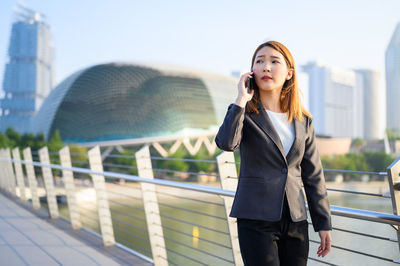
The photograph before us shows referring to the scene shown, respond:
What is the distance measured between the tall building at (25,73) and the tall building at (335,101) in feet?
272

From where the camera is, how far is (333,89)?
131 meters

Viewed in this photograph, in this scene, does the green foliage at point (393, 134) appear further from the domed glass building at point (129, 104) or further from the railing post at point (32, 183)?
the railing post at point (32, 183)

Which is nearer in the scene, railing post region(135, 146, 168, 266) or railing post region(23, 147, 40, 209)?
railing post region(135, 146, 168, 266)

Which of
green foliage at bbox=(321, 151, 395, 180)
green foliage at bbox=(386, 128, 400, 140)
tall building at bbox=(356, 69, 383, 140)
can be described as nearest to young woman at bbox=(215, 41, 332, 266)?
green foliage at bbox=(321, 151, 395, 180)

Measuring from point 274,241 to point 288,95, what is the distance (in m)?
0.63

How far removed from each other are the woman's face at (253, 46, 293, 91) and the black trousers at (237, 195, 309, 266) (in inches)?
19.5

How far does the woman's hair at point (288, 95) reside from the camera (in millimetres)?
1792

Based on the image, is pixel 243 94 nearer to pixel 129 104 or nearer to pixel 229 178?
pixel 229 178

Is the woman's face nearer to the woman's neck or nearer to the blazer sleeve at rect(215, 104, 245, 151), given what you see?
the woman's neck

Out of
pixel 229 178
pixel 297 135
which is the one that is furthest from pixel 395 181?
pixel 229 178

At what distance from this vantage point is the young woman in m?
1.66

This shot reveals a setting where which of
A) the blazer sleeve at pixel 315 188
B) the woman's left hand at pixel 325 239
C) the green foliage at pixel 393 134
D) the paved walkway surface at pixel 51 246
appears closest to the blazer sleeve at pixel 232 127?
the blazer sleeve at pixel 315 188

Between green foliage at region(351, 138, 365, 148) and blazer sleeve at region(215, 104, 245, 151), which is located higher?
blazer sleeve at region(215, 104, 245, 151)

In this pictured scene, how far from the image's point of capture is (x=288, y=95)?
6.08ft
